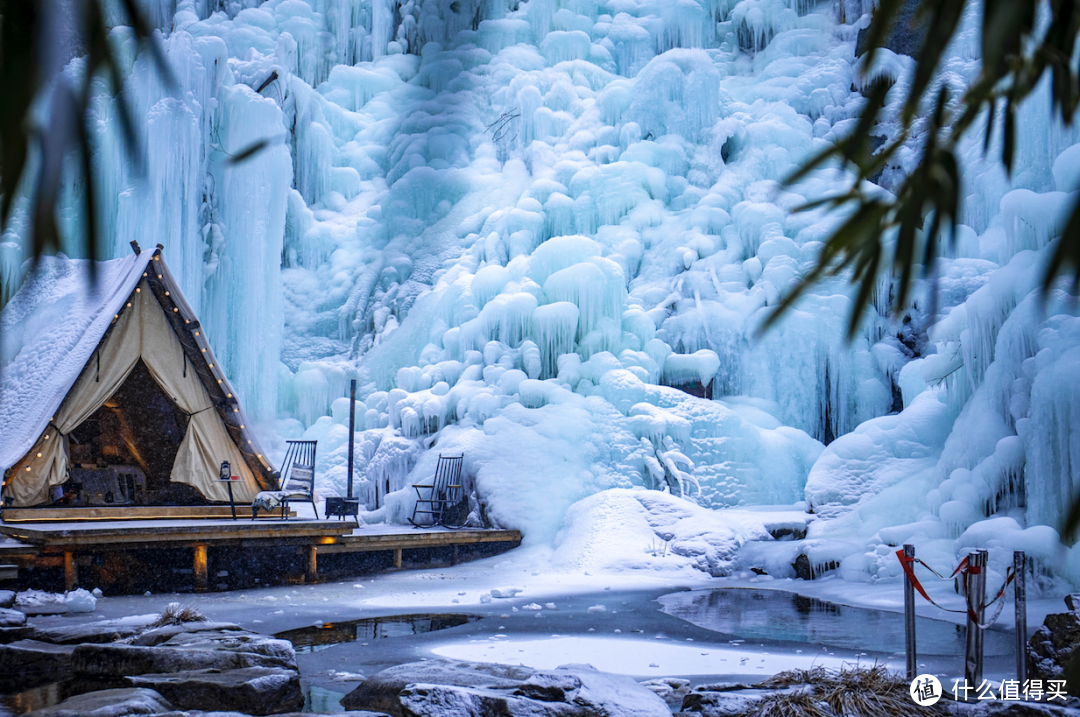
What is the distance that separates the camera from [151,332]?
11.2 meters

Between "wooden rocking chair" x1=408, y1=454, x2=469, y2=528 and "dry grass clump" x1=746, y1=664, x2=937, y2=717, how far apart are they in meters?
9.56

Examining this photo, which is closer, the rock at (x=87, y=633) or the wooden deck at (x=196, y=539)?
the rock at (x=87, y=633)

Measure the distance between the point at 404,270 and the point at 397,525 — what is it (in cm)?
774

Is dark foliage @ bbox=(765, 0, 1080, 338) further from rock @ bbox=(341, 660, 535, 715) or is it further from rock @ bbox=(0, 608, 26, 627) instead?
rock @ bbox=(0, 608, 26, 627)

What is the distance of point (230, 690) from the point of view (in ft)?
14.0

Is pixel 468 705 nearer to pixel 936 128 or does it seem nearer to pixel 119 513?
pixel 936 128

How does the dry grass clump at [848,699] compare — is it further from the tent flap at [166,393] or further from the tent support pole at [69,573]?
the tent flap at [166,393]

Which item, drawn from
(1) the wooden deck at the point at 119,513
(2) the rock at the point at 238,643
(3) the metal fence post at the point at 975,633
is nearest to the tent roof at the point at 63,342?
(1) the wooden deck at the point at 119,513

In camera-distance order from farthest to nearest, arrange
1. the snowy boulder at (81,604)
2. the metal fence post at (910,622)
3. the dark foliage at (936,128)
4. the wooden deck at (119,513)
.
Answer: the wooden deck at (119,513) < the snowy boulder at (81,604) < the metal fence post at (910,622) < the dark foliage at (936,128)

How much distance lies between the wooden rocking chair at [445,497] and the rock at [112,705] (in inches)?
358

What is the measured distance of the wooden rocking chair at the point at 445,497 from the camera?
43.6 feet

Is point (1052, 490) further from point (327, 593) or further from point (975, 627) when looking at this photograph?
point (327, 593)

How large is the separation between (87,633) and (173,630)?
61 cm

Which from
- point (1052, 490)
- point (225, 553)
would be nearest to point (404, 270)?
point (225, 553)
